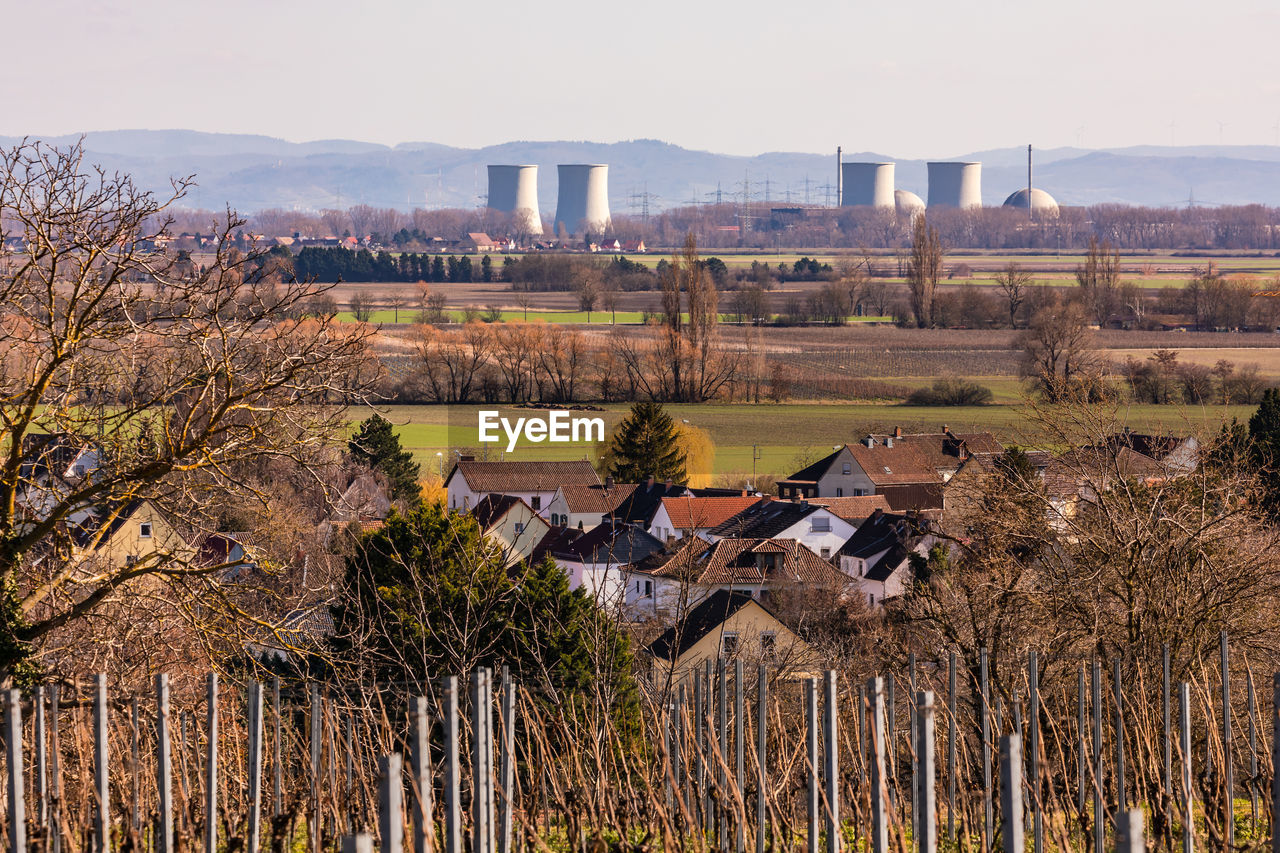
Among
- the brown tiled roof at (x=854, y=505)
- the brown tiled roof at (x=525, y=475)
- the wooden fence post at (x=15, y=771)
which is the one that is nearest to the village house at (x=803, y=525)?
the brown tiled roof at (x=854, y=505)

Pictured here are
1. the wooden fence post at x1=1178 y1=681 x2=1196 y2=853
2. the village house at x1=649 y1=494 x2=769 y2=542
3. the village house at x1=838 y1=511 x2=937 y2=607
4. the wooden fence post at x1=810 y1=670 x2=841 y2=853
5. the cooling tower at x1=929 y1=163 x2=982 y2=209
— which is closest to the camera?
the wooden fence post at x1=810 y1=670 x2=841 y2=853

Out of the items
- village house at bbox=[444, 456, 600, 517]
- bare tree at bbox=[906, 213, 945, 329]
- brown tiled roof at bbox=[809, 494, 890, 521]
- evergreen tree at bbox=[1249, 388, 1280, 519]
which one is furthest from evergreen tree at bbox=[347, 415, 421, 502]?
bare tree at bbox=[906, 213, 945, 329]

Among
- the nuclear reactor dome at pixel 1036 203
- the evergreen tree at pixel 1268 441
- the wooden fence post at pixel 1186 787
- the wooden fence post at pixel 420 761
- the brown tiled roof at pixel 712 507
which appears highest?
the nuclear reactor dome at pixel 1036 203

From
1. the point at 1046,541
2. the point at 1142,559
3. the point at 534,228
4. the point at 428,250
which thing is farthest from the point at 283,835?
the point at 534,228

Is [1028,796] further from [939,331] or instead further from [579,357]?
[939,331]

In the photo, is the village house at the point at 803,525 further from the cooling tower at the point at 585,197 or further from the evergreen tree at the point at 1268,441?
the cooling tower at the point at 585,197

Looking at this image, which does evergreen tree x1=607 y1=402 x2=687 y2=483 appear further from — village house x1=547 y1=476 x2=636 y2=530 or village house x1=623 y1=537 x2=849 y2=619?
village house x1=623 y1=537 x2=849 y2=619

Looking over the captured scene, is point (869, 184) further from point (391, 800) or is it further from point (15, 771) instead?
point (391, 800)

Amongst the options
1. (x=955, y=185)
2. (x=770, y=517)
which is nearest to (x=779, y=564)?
(x=770, y=517)
